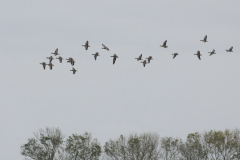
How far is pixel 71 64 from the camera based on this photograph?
170 ft

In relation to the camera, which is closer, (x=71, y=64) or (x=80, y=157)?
(x=71, y=64)

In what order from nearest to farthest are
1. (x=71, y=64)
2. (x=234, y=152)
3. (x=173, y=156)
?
(x=71, y=64)
(x=234, y=152)
(x=173, y=156)

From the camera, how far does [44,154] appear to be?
6575 cm

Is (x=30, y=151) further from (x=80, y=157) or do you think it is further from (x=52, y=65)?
(x=52, y=65)

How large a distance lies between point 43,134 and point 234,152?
2872cm

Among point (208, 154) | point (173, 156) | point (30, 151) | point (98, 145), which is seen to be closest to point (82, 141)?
point (98, 145)

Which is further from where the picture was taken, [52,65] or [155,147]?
[155,147]

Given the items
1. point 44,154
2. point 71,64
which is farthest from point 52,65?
point 44,154

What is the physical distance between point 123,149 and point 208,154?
12824 millimetres

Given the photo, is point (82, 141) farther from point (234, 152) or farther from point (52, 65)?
point (234, 152)

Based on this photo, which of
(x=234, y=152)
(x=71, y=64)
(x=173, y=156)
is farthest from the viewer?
(x=173, y=156)

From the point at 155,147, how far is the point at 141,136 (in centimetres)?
292

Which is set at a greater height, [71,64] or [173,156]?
[71,64]

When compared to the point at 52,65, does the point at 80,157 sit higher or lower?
lower
